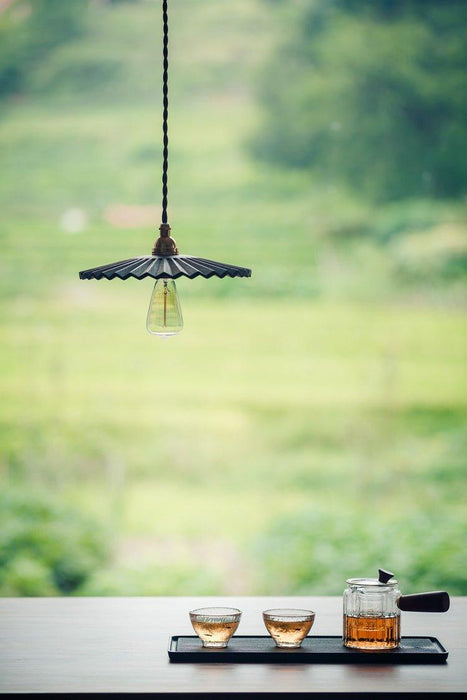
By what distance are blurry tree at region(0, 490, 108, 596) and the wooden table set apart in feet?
8.35

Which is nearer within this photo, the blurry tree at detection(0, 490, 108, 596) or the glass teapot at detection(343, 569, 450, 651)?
the glass teapot at detection(343, 569, 450, 651)

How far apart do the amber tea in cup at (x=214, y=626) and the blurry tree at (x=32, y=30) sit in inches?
160

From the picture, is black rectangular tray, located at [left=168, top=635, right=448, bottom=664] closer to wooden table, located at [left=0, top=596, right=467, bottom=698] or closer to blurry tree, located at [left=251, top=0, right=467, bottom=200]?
wooden table, located at [left=0, top=596, right=467, bottom=698]

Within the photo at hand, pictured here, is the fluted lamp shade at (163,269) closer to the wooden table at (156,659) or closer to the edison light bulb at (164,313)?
the edison light bulb at (164,313)

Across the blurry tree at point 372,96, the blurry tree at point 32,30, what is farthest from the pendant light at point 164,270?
the blurry tree at point 32,30

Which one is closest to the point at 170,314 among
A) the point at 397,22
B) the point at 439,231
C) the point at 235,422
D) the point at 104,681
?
the point at 104,681

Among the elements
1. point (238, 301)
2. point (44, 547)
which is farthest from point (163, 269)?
point (44, 547)

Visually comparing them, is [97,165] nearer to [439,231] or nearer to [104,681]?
[439,231]

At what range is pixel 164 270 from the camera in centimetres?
207

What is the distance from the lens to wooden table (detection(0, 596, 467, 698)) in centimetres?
184

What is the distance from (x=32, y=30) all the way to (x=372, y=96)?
1968 mm

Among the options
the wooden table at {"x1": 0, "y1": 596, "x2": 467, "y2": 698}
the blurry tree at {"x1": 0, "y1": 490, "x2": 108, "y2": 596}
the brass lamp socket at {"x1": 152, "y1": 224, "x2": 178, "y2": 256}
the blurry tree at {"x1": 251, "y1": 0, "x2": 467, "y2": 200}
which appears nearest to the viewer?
the wooden table at {"x1": 0, "y1": 596, "x2": 467, "y2": 698}

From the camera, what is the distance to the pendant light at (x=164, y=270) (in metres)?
2.04

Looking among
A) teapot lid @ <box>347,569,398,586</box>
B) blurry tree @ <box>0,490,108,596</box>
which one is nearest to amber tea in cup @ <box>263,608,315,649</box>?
teapot lid @ <box>347,569,398,586</box>
